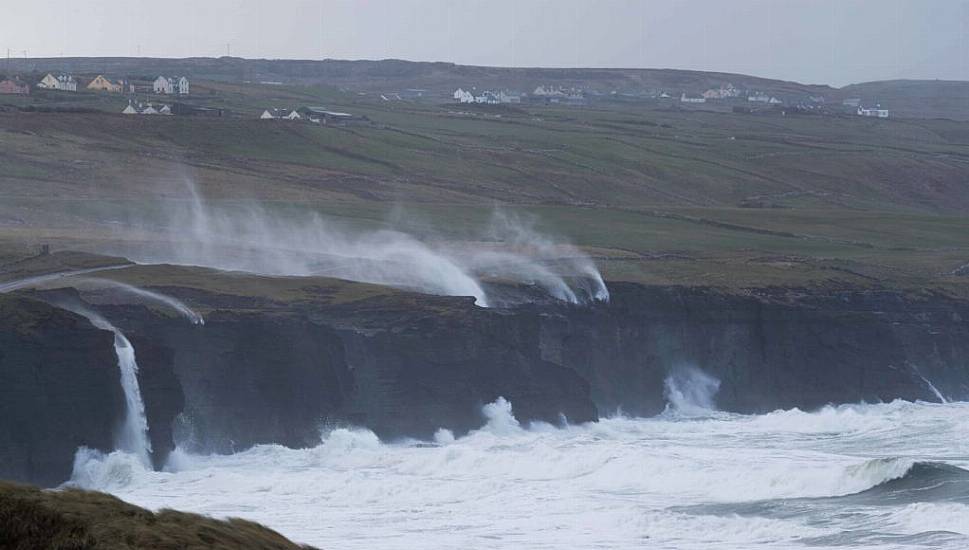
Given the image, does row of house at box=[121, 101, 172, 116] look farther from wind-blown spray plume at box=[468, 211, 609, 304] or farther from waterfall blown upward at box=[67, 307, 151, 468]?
waterfall blown upward at box=[67, 307, 151, 468]

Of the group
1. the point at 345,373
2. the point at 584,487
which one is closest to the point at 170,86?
the point at 345,373

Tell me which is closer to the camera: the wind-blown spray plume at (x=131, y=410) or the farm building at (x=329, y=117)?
the wind-blown spray plume at (x=131, y=410)

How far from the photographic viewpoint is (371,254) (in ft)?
307

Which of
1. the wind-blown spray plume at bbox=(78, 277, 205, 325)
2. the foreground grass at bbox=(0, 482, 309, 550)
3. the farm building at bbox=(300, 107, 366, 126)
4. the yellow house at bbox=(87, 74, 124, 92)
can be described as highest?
the foreground grass at bbox=(0, 482, 309, 550)

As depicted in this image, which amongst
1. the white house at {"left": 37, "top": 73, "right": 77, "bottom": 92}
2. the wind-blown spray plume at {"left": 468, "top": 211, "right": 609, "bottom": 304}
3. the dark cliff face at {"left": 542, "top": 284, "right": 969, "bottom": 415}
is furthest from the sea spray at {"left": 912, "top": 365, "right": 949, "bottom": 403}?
the white house at {"left": 37, "top": 73, "right": 77, "bottom": 92}

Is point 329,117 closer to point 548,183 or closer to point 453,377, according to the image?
point 548,183

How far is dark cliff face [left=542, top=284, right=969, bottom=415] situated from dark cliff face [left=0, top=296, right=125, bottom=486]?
2104cm

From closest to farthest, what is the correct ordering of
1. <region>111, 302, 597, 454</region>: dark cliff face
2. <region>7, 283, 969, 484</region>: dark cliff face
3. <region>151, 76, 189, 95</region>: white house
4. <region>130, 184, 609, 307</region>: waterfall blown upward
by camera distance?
<region>7, 283, 969, 484</region>: dark cliff face
<region>111, 302, 597, 454</region>: dark cliff face
<region>130, 184, 609, 307</region>: waterfall blown upward
<region>151, 76, 189, 95</region>: white house

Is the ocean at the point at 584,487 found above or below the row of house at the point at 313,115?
below

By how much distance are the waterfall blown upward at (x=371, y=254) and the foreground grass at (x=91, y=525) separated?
54.9 metres

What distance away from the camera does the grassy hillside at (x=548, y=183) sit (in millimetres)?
100875

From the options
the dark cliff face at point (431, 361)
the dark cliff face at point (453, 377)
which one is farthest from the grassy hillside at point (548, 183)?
the dark cliff face at point (453, 377)

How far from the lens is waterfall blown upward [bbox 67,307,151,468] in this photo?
196 feet

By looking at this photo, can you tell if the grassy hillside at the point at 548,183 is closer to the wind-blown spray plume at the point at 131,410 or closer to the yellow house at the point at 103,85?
the yellow house at the point at 103,85
